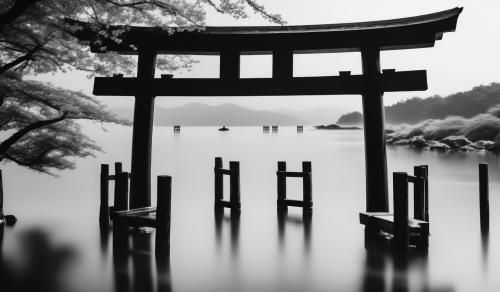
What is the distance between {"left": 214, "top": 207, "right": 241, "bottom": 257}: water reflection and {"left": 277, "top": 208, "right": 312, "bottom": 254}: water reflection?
1.02 m

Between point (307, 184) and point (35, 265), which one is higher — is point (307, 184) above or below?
above

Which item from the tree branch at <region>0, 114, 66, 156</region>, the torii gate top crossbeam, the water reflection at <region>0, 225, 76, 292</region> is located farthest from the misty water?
the torii gate top crossbeam

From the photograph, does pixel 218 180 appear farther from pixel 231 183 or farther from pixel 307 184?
pixel 307 184

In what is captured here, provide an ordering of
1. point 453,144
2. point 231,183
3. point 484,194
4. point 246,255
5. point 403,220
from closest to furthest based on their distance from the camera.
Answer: point 403,220 < point 246,255 < point 484,194 < point 231,183 < point 453,144

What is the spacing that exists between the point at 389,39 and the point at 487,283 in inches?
203

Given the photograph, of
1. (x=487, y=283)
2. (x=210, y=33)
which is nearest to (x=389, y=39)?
(x=210, y=33)

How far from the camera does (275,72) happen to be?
31.0 ft

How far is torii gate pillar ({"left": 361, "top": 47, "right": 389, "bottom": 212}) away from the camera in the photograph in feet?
29.5

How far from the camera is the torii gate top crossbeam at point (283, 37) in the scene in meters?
8.88

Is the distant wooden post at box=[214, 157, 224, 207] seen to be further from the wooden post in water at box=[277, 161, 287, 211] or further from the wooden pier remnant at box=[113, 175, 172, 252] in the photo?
the wooden pier remnant at box=[113, 175, 172, 252]

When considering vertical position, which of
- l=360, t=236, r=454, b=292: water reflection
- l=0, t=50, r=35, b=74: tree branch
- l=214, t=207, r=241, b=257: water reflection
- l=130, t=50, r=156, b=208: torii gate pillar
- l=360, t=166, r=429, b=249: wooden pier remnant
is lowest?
l=360, t=236, r=454, b=292: water reflection

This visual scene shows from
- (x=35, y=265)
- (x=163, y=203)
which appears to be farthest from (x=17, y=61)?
(x=163, y=203)

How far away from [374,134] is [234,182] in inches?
184

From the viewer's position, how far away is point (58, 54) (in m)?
9.31
